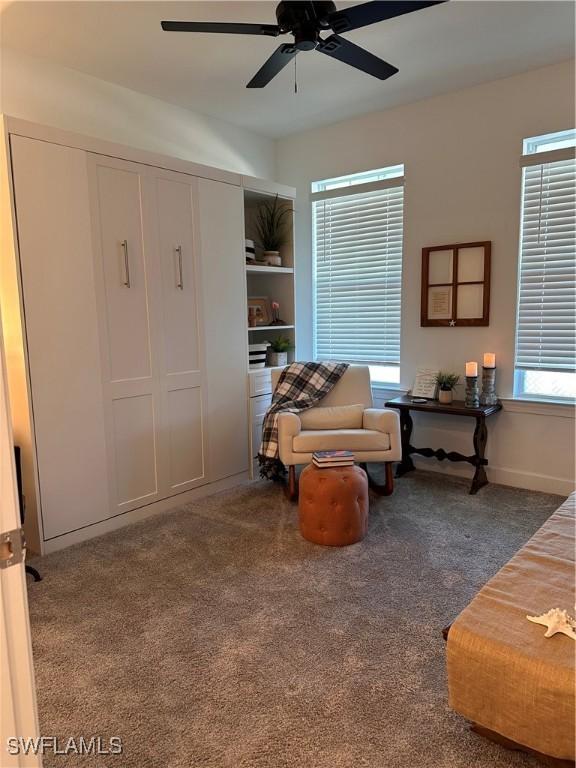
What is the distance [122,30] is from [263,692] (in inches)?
129

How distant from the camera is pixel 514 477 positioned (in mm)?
3705

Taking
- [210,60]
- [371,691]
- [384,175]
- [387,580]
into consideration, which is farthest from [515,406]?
[210,60]

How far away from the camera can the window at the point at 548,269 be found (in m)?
3.35

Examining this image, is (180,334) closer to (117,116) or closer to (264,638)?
(117,116)

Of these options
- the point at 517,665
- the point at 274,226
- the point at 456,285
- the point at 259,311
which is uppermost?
the point at 274,226

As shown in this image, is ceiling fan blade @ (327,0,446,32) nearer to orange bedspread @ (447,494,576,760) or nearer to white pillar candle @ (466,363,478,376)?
orange bedspread @ (447,494,576,760)

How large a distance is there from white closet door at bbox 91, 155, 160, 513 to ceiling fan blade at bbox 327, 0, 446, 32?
1.56 metres

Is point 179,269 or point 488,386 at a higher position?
point 179,269

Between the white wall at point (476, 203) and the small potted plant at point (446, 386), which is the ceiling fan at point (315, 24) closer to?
the white wall at point (476, 203)

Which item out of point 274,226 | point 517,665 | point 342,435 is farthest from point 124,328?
point 517,665

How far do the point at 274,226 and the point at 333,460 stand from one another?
233cm

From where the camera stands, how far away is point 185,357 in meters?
3.49

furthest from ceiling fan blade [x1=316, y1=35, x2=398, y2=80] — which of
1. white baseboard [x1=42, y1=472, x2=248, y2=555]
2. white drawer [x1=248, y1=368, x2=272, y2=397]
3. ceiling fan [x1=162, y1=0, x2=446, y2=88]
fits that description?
white baseboard [x1=42, y1=472, x2=248, y2=555]

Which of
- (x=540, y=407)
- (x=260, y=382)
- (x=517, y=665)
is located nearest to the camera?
(x=517, y=665)
